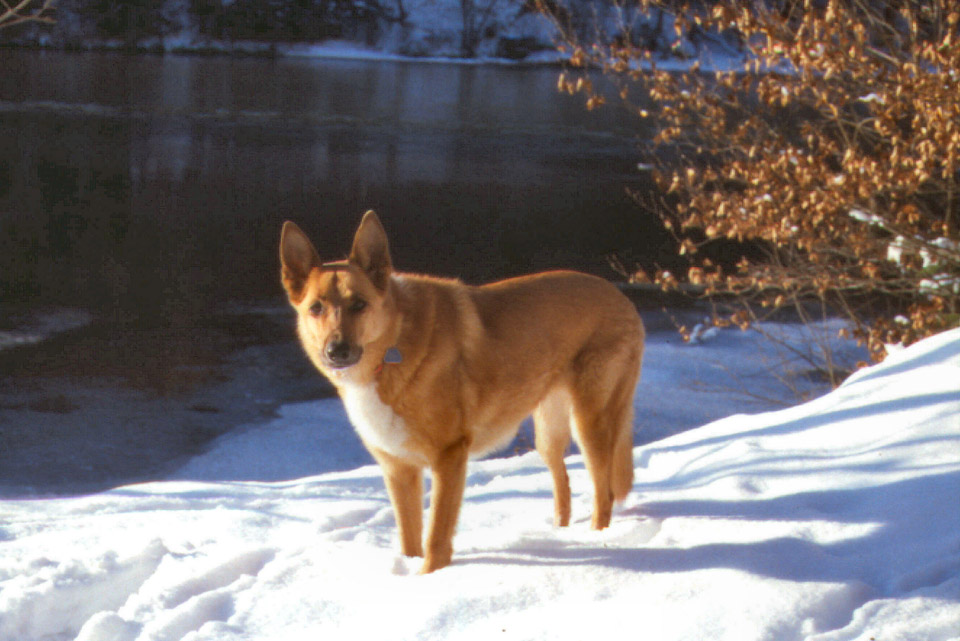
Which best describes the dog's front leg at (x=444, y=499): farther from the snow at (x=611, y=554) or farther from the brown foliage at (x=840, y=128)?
the brown foliage at (x=840, y=128)

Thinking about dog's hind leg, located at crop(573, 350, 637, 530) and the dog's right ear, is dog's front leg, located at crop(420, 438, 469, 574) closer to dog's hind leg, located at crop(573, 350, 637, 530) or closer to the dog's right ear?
dog's hind leg, located at crop(573, 350, 637, 530)

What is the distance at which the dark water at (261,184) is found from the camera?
717 inches

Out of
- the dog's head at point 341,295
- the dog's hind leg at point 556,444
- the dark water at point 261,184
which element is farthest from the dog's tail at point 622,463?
the dark water at point 261,184

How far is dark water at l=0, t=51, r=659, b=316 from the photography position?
18.2 meters

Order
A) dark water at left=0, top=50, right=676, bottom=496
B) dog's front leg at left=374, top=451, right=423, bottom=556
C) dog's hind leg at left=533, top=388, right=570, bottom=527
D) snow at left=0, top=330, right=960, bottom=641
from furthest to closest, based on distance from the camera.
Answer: dark water at left=0, top=50, right=676, bottom=496 → dog's hind leg at left=533, top=388, right=570, bottom=527 → dog's front leg at left=374, top=451, right=423, bottom=556 → snow at left=0, top=330, right=960, bottom=641

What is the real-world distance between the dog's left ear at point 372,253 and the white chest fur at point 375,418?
1.60ft

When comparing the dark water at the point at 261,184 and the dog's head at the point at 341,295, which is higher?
the dog's head at the point at 341,295

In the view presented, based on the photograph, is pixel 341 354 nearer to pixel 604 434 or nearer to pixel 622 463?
pixel 604 434

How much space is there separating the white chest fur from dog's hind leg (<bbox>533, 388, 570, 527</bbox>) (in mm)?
1107

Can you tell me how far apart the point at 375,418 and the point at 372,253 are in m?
0.75

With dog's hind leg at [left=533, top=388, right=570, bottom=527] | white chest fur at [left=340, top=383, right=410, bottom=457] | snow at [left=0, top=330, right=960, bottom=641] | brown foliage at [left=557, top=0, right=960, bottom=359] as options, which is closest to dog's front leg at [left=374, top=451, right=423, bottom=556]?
snow at [left=0, top=330, right=960, bottom=641]

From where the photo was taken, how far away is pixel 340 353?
4.29 m

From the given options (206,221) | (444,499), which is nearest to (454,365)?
(444,499)

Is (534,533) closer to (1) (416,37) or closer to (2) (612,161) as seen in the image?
(2) (612,161)
